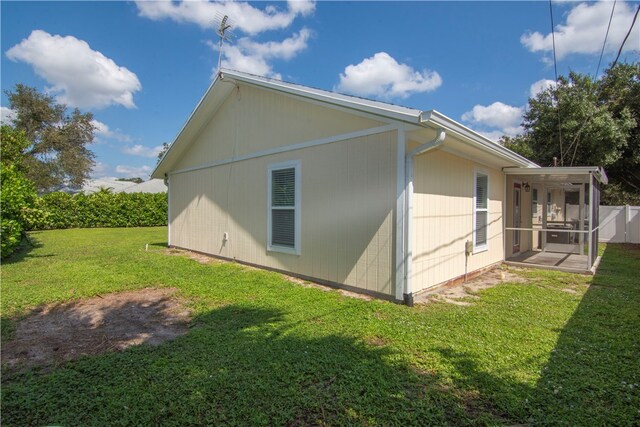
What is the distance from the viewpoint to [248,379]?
2.76 m

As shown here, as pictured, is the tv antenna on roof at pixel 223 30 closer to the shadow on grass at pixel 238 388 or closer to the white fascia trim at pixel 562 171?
the shadow on grass at pixel 238 388

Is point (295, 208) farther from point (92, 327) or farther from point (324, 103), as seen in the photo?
point (92, 327)

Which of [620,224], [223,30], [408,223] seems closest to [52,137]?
[223,30]

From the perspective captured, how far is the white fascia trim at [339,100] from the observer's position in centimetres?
442

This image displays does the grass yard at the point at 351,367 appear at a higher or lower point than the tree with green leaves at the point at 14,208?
lower

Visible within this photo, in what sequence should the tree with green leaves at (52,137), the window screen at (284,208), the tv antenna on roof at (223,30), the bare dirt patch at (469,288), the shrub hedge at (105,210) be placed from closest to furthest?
the bare dirt patch at (469,288)
the window screen at (284,208)
the tv antenna on roof at (223,30)
the shrub hedge at (105,210)
the tree with green leaves at (52,137)

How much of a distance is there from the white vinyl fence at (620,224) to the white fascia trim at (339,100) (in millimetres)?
14434

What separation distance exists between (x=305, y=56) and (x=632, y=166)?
46.5 feet

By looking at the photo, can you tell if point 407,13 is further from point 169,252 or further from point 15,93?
point 15,93

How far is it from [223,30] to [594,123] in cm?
1343

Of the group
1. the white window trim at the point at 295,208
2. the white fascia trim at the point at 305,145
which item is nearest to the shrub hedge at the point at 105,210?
the white fascia trim at the point at 305,145

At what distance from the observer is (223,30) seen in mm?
8336

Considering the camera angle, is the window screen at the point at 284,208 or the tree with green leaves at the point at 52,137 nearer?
A: the window screen at the point at 284,208

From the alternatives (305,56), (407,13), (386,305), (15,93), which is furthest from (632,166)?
(15,93)
